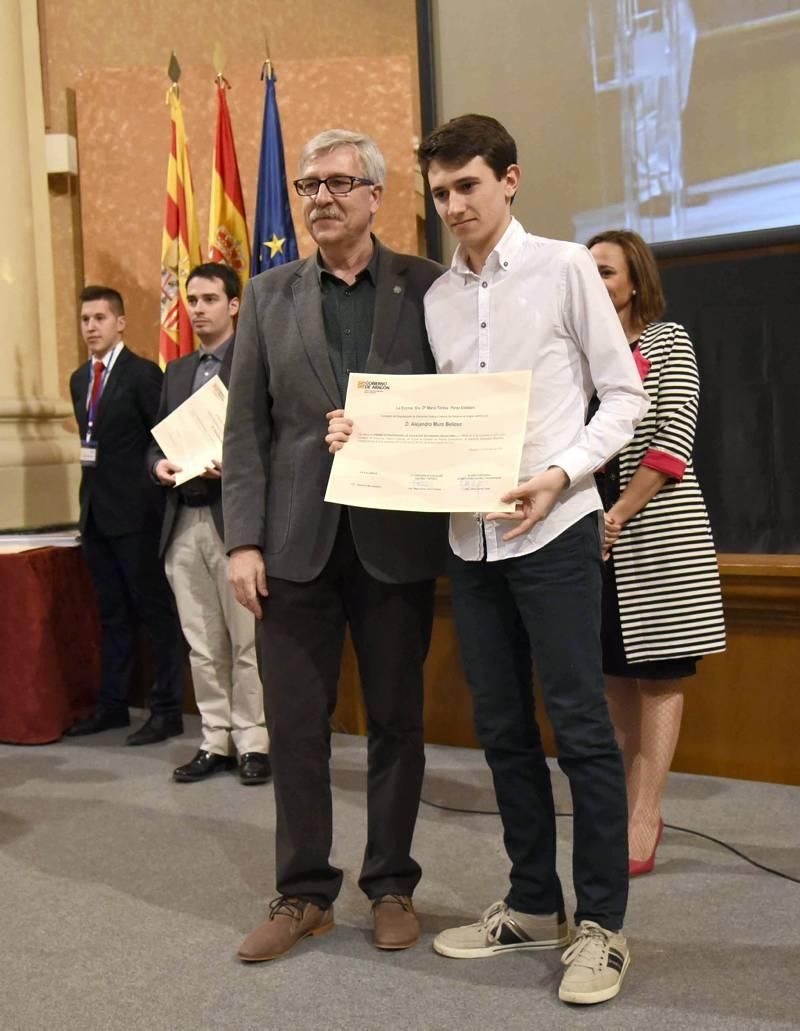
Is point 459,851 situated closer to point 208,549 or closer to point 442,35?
point 208,549

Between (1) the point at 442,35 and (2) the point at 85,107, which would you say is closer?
(1) the point at 442,35

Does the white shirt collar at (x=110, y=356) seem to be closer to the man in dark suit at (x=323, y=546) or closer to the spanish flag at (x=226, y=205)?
the spanish flag at (x=226, y=205)

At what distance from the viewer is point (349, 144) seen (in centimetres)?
207

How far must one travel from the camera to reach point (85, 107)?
16.8 feet

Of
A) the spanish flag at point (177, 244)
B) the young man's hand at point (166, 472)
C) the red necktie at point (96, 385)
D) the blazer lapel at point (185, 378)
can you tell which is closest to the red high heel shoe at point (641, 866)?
the young man's hand at point (166, 472)

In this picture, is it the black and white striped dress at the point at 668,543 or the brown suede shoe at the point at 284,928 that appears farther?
the black and white striped dress at the point at 668,543

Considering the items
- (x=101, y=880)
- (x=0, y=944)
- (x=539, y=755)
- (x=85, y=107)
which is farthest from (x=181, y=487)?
(x=85, y=107)

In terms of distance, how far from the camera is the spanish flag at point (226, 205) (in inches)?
178

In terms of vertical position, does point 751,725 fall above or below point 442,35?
below

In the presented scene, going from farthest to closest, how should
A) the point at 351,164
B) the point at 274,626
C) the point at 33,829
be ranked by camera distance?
the point at 33,829 < the point at 274,626 < the point at 351,164

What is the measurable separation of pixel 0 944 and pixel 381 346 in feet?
4.58

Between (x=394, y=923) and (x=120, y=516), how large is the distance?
7.75 feet

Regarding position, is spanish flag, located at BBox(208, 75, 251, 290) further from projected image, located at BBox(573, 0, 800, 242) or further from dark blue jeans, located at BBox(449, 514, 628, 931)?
dark blue jeans, located at BBox(449, 514, 628, 931)

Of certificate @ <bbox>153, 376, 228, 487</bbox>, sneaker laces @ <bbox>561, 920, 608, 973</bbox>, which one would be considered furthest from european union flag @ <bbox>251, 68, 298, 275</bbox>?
sneaker laces @ <bbox>561, 920, 608, 973</bbox>
